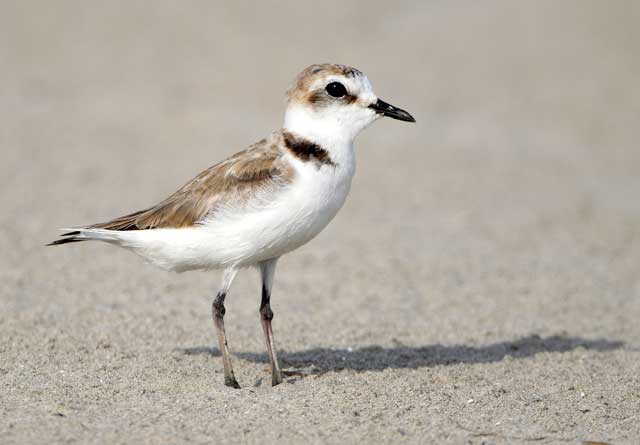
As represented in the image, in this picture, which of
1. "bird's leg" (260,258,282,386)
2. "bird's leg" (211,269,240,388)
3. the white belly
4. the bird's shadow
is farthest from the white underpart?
the bird's shadow

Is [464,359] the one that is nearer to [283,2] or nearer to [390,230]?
[390,230]

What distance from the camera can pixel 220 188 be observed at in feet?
20.6

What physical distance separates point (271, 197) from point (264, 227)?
20 centimetres

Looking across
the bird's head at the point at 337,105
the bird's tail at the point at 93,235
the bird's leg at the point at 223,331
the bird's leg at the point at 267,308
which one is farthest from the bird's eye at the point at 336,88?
the bird's tail at the point at 93,235

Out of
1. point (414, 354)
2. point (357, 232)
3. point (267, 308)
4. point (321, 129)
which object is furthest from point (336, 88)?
point (357, 232)

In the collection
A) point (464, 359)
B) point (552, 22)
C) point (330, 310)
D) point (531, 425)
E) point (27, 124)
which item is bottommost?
point (531, 425)

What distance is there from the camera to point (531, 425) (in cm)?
577

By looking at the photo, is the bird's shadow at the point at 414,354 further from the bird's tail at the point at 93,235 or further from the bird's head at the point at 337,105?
the bird's head at the point at 337,105

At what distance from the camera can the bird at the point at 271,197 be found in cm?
598

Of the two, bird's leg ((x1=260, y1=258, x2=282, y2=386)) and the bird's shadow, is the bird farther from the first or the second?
the bird's shadow

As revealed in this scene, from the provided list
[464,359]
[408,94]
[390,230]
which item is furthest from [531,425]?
[408,94]

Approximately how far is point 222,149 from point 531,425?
9.23 meters

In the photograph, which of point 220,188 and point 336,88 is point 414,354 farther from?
point 336,88

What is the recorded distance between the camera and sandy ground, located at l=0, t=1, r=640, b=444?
5957 mm
